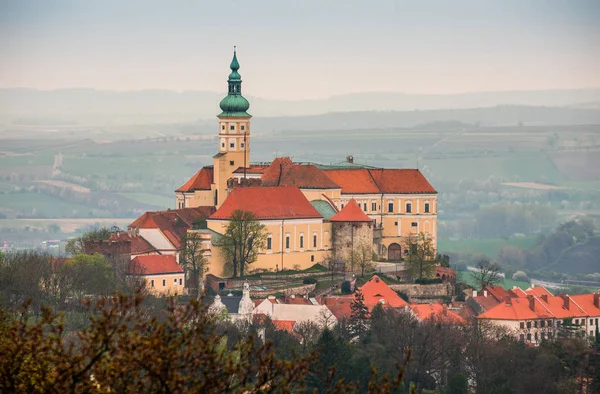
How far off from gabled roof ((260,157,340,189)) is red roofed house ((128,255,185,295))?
9.87m

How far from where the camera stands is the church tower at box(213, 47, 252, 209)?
102500 millimetres

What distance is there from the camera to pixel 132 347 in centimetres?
3042

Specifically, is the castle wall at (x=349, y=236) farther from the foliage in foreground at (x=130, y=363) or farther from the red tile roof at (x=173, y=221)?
the foliage in foreground at (x=130, y=363)

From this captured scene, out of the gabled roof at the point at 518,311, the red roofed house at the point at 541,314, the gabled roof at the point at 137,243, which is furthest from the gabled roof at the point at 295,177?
the gabled roof at the point at 518,311

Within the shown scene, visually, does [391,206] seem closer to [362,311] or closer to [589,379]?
[362,311]

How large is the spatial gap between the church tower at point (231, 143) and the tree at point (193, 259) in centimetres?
851

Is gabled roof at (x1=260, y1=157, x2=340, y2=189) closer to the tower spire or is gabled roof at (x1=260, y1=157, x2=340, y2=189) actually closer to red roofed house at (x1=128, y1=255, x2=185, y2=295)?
the tower spire

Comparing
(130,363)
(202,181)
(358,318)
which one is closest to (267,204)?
(202,181)

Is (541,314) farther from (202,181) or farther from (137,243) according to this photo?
(202,181)

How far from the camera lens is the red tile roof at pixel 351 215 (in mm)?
97381

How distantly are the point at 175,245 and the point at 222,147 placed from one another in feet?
33.6

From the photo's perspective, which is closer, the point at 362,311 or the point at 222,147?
the point at 362,311

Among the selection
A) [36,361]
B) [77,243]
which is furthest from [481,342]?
[36,361]

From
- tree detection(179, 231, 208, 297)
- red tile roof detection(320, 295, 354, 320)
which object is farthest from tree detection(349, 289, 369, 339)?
tree detection(179, 231, 208, 297)
